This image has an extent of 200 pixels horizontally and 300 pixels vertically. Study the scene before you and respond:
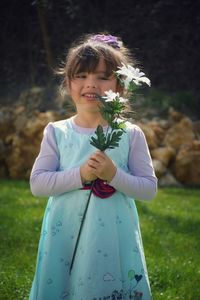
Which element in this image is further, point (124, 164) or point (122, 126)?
point (124, 164)

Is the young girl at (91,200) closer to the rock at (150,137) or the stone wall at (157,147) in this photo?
the stone wall at (157,147)

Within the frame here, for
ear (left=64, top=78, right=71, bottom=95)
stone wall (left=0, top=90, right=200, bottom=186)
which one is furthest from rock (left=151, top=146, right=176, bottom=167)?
ear (left=64, top=78, right=71, bottom=95)

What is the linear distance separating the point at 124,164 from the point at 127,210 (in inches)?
7.2

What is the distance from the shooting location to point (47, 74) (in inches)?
357

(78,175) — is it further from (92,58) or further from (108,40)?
(108,40)

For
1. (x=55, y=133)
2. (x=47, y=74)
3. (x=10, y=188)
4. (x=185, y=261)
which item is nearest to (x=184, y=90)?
(x=47, y=74)

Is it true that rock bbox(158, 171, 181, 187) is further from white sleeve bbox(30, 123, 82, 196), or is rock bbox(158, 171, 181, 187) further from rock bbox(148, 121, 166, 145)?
white sleeve bbox(30, 123, 82, 196)

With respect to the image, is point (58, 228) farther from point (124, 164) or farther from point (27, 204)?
point (27, 204)

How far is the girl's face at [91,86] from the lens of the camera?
6.67 ft

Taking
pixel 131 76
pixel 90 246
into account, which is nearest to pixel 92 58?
pixel 131 76

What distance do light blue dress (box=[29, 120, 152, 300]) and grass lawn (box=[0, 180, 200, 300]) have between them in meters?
0.88

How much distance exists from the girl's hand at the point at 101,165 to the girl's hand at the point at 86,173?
0.01m

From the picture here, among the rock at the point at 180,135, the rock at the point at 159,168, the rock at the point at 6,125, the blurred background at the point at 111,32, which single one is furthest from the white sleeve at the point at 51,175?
the blurred background at the point at 111,32

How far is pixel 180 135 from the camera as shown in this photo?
6.84 metres
